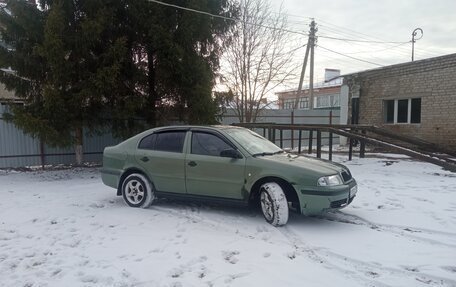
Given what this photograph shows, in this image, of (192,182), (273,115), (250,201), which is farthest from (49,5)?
(273,115)

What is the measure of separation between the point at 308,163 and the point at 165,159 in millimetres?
2413

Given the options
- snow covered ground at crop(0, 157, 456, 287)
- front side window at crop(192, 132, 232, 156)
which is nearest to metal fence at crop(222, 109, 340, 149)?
front side window at crop(192, 132, 232, 156)

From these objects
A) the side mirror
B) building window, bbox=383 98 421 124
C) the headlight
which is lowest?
the headlight

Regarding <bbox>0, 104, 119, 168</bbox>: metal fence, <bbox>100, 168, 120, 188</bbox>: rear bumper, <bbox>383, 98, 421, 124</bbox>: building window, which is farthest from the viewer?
<bbox>383, 98, 421, 124</bbox>: building window

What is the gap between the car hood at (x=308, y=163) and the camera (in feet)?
18.1

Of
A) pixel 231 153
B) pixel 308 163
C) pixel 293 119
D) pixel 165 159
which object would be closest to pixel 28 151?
pixel 165 159

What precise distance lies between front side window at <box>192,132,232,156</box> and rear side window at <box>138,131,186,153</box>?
26 cm

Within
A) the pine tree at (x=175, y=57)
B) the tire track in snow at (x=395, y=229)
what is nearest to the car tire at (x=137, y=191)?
the tire track in snow at (x=395, y=229)

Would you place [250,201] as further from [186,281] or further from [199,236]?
[186,281]

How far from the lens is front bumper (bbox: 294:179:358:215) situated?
526 centimetres

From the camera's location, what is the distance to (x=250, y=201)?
583cm

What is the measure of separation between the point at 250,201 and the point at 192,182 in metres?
1.05

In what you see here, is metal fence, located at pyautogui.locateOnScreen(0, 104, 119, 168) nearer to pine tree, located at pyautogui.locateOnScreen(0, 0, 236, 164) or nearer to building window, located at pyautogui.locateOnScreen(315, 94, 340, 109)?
pine tree, located at pyautogui.locateOnScreen(0, 0, 236, 164)

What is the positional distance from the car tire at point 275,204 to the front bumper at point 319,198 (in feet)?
0.78
